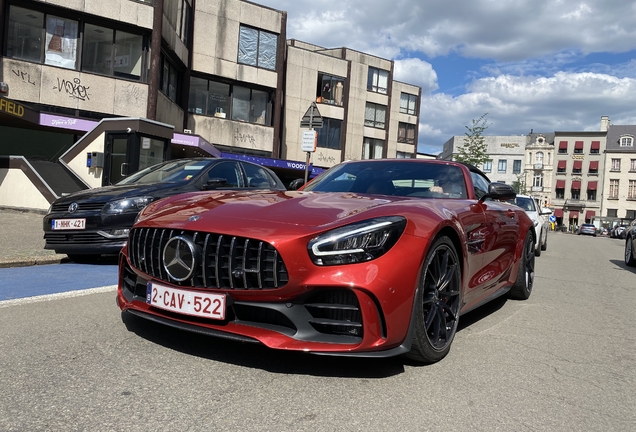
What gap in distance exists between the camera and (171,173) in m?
7.56

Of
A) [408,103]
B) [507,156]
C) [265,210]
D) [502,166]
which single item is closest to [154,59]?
[265,210]

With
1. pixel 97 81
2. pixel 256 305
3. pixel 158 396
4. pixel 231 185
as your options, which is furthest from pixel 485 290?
pixel 97 81

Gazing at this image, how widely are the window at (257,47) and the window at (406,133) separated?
1968 cm

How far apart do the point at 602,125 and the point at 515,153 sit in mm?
13377

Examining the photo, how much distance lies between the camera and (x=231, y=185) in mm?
7562

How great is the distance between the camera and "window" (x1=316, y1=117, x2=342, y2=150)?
3712 centimetres

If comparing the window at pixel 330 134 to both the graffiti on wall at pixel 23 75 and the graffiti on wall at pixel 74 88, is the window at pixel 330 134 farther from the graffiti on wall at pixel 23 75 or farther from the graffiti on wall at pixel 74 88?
the graffiti on wall at pixel 23 75

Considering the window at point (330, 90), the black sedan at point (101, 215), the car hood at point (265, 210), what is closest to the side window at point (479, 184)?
the car hood at point (265, 210)

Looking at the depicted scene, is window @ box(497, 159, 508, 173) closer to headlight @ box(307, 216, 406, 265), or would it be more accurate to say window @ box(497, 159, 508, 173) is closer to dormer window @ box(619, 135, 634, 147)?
dormer window @ box(619, 135, 634, 147)

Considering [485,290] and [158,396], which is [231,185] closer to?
[485,290]

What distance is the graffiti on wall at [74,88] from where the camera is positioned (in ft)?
64.3

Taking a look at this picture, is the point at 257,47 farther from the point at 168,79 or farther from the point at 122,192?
the point at 122,192

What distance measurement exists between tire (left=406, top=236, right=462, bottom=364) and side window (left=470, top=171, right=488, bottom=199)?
125 cm

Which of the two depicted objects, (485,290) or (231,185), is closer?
(485,290)
